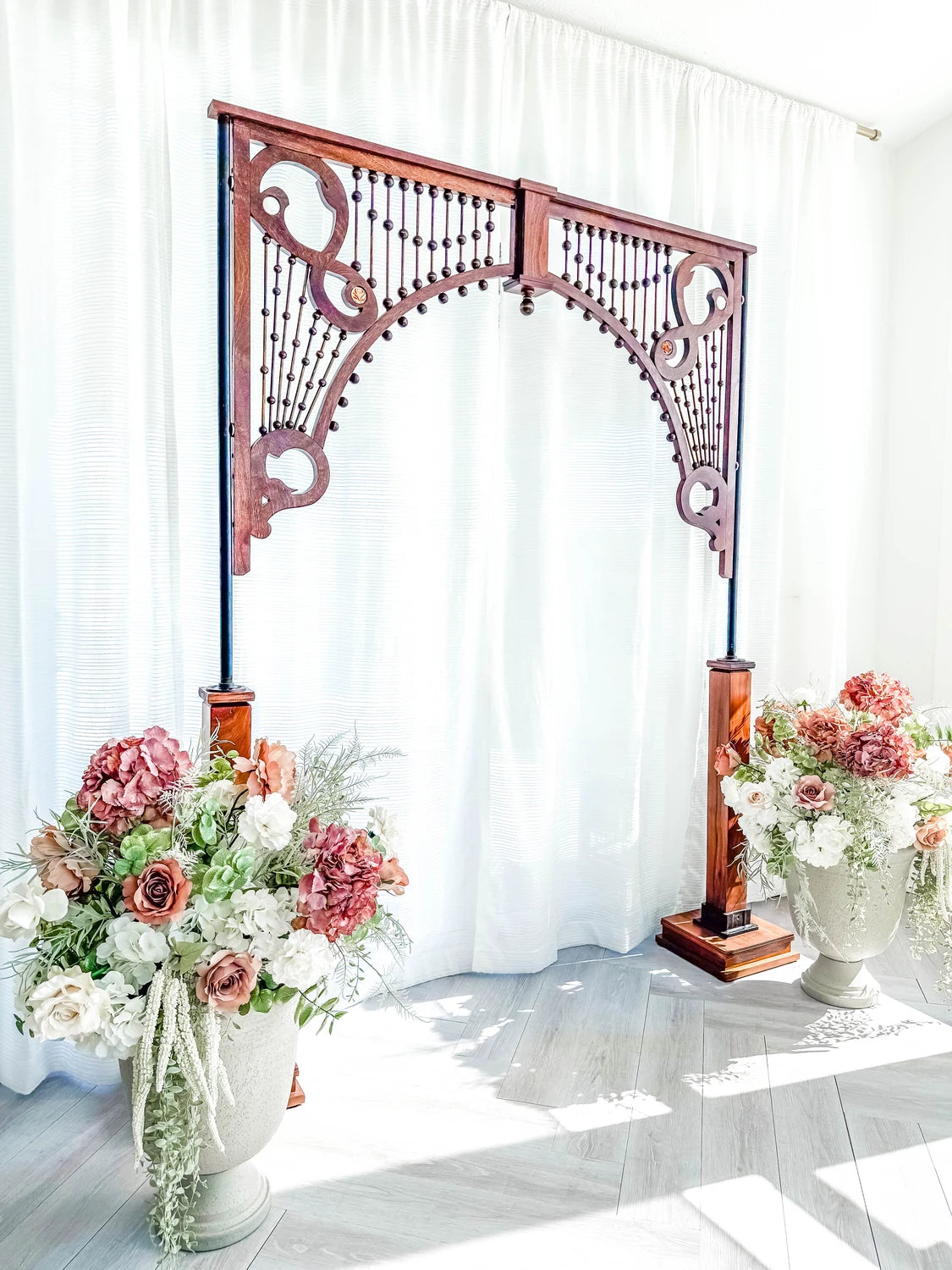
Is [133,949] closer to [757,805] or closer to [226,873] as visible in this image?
[226,873]

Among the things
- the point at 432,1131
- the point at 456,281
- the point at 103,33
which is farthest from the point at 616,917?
the point at 103,33

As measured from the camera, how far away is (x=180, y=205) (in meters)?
1.91

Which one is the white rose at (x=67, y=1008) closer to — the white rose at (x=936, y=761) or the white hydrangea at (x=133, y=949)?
the white hydrangea at (x=133, y=949)

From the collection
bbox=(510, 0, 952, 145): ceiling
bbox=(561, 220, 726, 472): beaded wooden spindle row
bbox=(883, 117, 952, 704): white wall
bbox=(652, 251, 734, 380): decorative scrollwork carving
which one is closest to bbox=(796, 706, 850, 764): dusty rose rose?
bbox=(561, 220, 726, 472): beaded wooden spindle row

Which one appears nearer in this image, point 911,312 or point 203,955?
point 203,955

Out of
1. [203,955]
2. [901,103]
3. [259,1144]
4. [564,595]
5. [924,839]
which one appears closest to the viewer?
[203,955]

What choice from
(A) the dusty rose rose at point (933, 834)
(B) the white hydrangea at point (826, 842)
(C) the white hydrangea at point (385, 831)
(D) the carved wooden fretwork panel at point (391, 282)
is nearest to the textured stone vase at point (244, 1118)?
(C) the white hydrangea at point (385, 831)

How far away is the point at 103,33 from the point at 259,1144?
214 cm

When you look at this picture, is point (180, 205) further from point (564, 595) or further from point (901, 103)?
point (901, 103)

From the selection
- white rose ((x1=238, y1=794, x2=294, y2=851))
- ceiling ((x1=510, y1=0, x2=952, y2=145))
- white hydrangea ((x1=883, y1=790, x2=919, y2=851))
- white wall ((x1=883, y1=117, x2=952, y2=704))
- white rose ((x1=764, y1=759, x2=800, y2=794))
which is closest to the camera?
white rose ((x1=238, y1=794, x2=294, y2=851))

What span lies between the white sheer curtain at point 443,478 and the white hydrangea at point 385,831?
22.6 inches

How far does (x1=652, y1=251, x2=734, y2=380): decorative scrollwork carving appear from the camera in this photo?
2240mm

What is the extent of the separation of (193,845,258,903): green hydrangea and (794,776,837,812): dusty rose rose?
133 centimetres

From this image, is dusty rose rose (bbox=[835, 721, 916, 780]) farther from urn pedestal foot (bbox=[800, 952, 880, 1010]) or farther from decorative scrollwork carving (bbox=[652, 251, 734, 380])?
decorative scrollwork carving (bbox=[652, 251, 734, 380])
